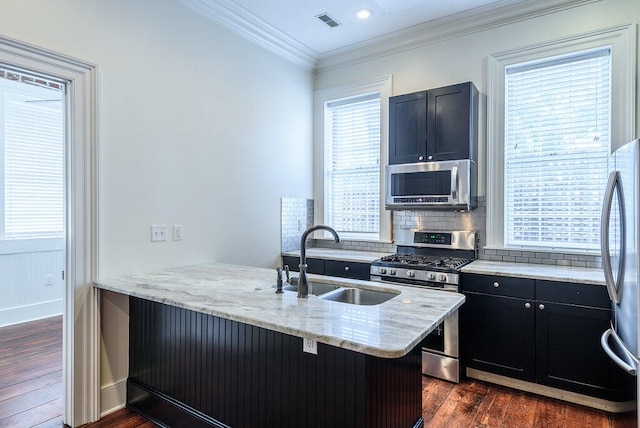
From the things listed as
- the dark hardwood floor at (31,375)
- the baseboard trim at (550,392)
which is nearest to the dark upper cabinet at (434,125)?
the baseboard trim at (550,392)

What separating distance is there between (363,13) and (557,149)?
1.97 metres

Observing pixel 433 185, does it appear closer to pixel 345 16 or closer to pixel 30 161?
pixel 345 16

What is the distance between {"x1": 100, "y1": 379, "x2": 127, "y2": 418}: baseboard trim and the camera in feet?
7.98

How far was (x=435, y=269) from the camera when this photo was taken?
2965 mm

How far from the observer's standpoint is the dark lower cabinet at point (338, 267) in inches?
134

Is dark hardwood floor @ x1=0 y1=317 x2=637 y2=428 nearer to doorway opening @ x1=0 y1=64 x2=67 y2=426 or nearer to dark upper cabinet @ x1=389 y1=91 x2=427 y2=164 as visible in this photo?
doorway opening @ x1=0 y1=64 x2=67 y2=426

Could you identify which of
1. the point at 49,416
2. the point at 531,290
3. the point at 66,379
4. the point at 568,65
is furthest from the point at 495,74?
the point at 49,416

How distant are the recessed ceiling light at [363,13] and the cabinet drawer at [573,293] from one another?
2529 millimetres

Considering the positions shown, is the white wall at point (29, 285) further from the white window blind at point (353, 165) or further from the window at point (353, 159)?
the white window blind at point (353, 165)

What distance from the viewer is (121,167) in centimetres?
249

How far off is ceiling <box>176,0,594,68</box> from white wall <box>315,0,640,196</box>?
112mm

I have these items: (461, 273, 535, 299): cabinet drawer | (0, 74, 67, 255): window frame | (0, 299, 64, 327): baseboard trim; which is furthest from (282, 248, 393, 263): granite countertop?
(0, 299, 64, 327): baseboard trim

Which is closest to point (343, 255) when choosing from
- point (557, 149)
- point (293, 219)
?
point (293, 219)

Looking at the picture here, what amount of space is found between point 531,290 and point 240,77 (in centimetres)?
292
